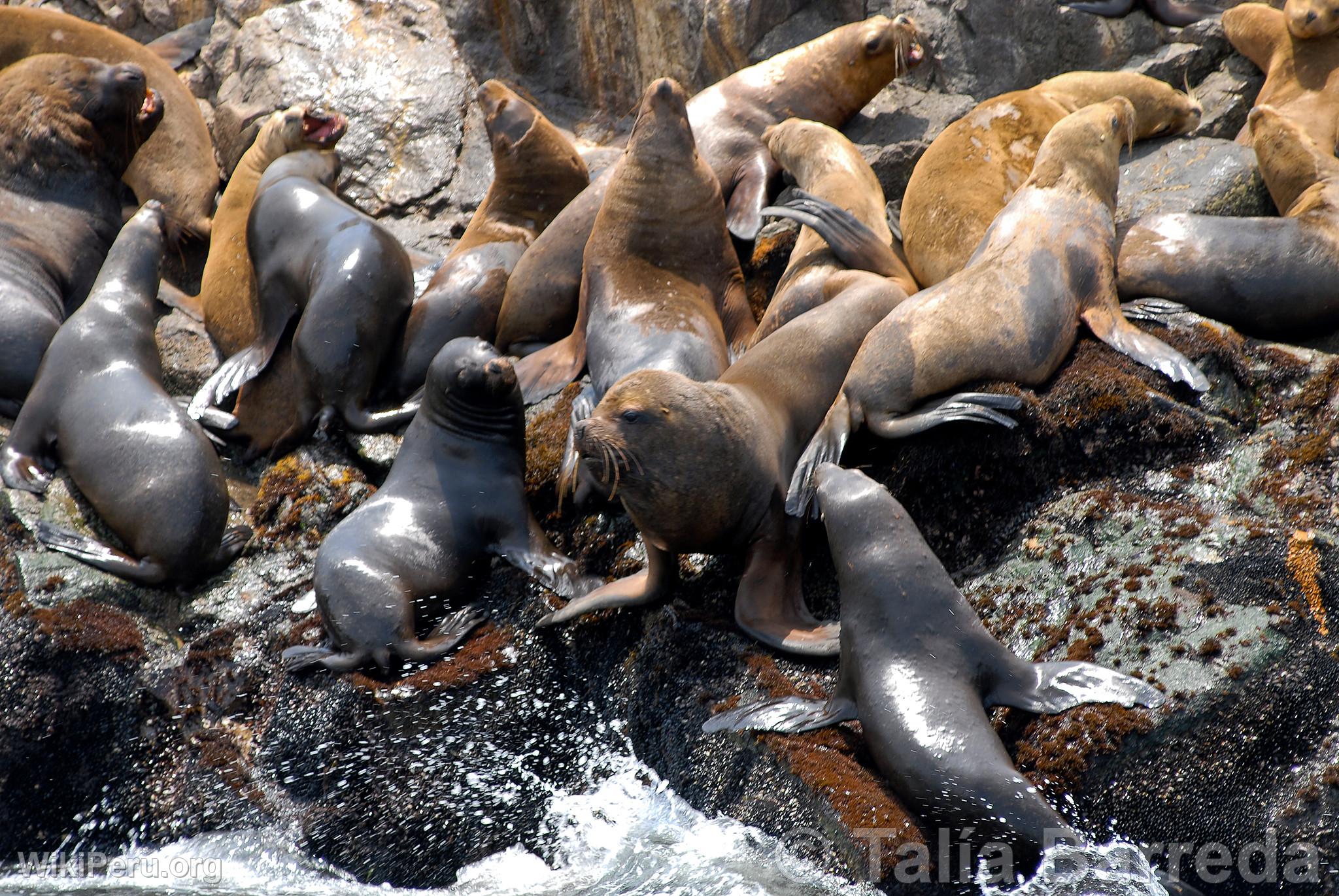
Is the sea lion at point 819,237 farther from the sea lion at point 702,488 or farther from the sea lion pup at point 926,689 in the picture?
the sea lion pup at point 926,689

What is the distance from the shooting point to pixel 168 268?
26.0 feet

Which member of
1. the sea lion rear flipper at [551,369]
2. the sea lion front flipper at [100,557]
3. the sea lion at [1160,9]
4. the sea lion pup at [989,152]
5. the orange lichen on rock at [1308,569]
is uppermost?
the sea lion at [1160,9]

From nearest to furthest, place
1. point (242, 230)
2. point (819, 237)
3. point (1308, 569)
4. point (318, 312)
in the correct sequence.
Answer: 1. point (1308, 569)
2. point (819, 237)
3. point (318, 312)
4. point (242, 230)

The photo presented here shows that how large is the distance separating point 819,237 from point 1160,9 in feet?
11.4

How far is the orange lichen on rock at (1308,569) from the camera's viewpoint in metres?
3.93

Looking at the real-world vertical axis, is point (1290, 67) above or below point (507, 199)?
above

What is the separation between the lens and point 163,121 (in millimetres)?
8484

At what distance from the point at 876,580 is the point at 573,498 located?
175 cm

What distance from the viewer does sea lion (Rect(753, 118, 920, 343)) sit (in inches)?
235

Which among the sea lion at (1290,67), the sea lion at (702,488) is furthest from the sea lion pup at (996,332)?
Answer: the sea lion at (1290,67)

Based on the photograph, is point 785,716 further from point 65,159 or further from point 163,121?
point 163,121

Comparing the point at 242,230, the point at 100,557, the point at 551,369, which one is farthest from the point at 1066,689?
the point at 242,230

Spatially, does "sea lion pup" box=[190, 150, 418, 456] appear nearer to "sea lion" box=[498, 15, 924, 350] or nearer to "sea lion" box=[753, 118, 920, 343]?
"sea lion" box=[498, 15, 924, 350]

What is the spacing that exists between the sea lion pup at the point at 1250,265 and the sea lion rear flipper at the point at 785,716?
8.66ft
